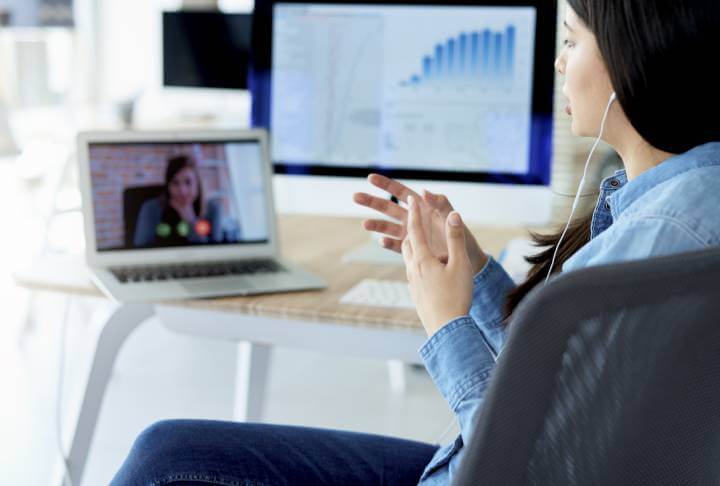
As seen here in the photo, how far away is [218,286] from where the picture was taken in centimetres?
166

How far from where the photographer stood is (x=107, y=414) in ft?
9.45

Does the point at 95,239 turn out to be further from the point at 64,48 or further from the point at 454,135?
the point at 64,48

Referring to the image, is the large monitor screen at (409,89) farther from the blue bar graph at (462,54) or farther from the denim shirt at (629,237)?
the denim shirt at (629,237)

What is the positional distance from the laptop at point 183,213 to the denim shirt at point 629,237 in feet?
2.22

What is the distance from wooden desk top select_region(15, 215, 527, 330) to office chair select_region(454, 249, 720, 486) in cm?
76

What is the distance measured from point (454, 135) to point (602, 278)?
53.1 inches

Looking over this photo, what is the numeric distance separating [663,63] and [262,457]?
26.3 inches

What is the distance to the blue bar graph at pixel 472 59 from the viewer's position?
1947 millimetres

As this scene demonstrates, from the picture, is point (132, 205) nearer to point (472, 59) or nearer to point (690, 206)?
point (472, 59)

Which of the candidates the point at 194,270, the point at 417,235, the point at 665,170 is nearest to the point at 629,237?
the point at 665,170

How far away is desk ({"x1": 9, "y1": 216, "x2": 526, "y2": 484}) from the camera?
1.56 metres

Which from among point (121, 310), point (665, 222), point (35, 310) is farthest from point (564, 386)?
point (35, 310)

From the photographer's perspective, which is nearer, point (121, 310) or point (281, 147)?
point (121, 310)

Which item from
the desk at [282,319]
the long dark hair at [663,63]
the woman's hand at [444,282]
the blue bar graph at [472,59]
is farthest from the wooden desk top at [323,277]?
the long dark hair at [663,63]
